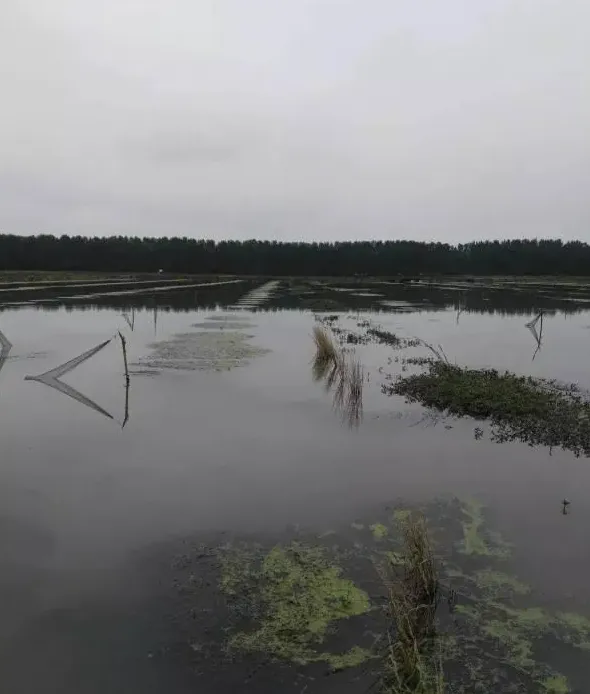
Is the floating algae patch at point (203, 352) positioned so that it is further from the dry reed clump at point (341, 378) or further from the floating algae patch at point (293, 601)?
the floating algae patch at point (293, 601)

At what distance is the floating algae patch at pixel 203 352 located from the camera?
21.3 meters

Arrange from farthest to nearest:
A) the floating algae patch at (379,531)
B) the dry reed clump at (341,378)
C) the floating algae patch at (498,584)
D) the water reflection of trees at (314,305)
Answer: the water reflection of trees at (314,305), the dry reed clump at (341,378), the floating algae patch at (379,531), the floating algae patch at (498,584)

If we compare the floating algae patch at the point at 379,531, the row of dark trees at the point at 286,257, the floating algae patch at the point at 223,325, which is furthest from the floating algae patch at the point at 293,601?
the row of dark trees at the point at 286,257

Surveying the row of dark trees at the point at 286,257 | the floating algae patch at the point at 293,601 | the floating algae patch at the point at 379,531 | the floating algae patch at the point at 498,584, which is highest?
the row of dark trees at the point at 286,257

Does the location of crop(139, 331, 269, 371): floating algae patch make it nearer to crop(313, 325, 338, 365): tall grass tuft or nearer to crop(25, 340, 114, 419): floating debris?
crop(25, 340, 114, 419): floating debris

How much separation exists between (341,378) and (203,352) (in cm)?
804

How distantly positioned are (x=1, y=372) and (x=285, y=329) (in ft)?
57.8

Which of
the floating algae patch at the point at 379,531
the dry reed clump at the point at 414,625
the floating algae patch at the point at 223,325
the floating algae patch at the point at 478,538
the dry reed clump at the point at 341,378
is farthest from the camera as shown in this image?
the floating algae patch at the point at 223,325

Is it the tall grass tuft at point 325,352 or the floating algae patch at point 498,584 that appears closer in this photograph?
the floating algae patch at point 498,584

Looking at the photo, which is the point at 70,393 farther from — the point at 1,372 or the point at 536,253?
the point at 536,253

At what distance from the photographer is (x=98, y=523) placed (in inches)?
329

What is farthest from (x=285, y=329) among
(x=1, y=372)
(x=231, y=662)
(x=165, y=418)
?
(x=231, y=662)

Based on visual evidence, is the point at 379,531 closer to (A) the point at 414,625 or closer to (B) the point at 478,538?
(B) the point at 478,538

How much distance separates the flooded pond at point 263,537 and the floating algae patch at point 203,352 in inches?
103
